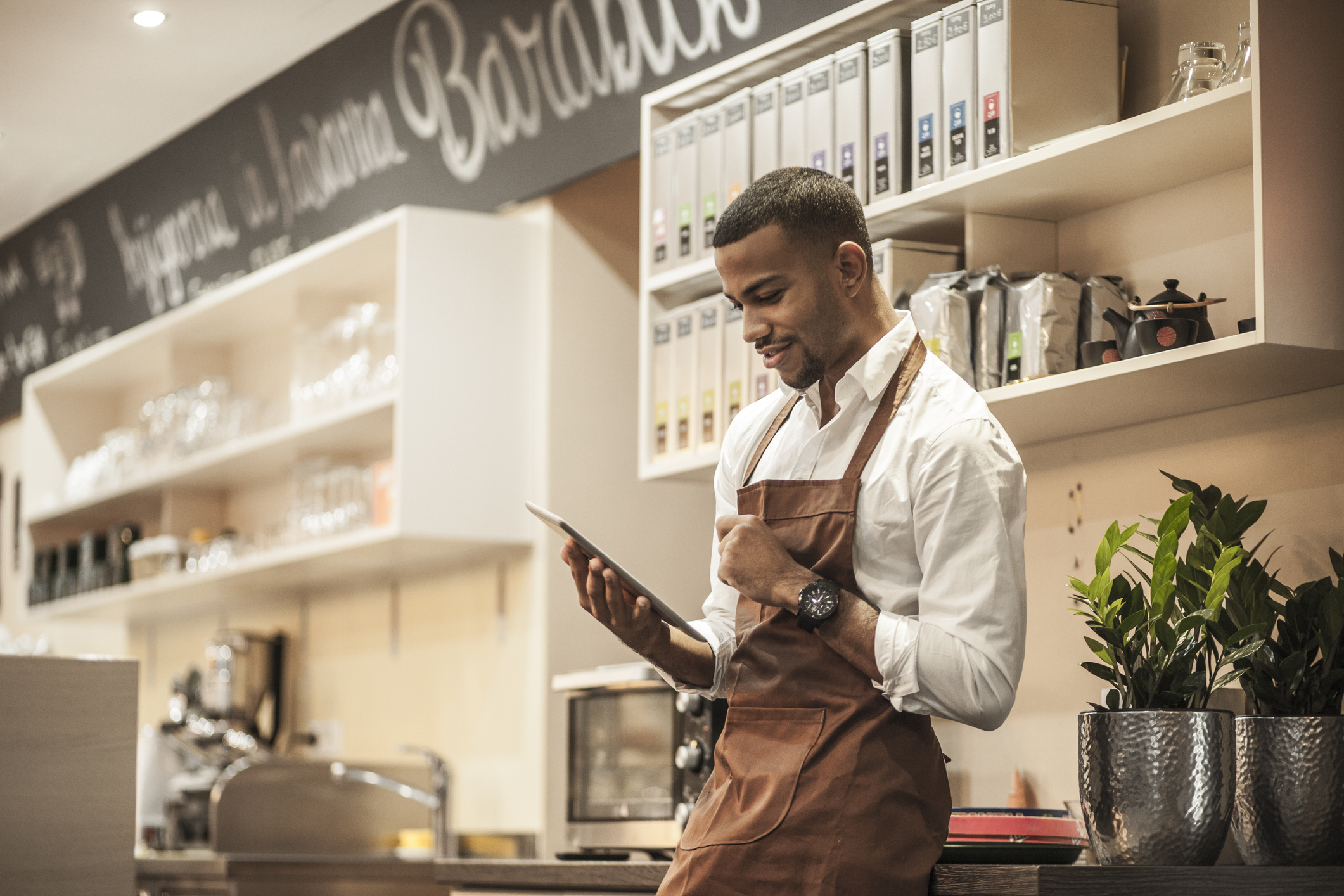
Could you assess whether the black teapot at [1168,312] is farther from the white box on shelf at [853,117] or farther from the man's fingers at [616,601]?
the man's fingers at [616,601]

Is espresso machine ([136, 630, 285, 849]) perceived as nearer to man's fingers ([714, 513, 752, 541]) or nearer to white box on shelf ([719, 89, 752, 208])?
white box on shelf ([719, 89, 752, 208])

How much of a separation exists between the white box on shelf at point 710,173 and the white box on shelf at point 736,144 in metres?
0.01

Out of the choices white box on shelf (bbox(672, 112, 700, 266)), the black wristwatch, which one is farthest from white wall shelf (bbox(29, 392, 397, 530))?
the black wristwatch

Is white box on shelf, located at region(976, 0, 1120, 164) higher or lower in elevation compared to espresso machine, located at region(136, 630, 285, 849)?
higher

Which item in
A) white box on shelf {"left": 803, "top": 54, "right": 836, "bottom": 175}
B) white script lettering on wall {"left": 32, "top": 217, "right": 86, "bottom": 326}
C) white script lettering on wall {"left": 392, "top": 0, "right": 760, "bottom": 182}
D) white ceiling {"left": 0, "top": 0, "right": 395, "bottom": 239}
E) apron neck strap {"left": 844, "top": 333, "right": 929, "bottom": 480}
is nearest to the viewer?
apron neck strap {"left": 844, "top": 333, "right": 929, "bottom": 480}

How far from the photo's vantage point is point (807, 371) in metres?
1.92

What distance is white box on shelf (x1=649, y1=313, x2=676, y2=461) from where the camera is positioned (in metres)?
3.29

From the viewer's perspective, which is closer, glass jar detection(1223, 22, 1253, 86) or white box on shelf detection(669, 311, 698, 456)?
glass jar detection(1223, 22, 1253, 86)

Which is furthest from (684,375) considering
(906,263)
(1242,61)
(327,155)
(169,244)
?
(169,244)

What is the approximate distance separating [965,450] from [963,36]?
108 centimetres

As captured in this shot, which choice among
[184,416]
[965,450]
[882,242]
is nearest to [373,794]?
[184,416]

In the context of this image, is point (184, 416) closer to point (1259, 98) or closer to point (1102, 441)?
point (1102, 441)

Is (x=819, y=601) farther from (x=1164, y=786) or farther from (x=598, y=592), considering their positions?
(x=1164, y=786)

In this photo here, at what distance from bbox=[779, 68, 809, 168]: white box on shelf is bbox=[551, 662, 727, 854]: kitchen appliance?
100cm
